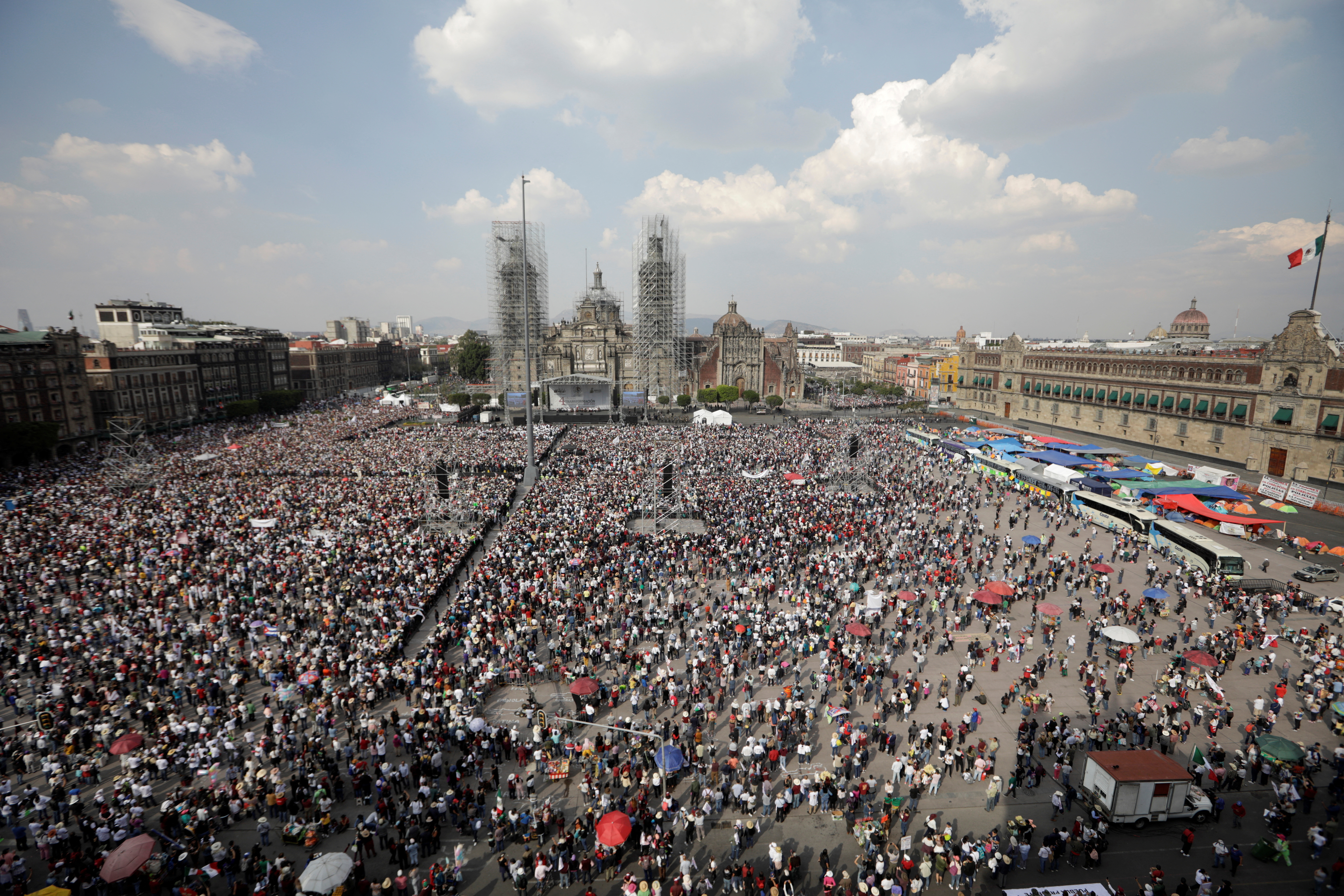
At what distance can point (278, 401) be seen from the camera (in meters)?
75.0

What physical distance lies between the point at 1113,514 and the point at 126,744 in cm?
3987

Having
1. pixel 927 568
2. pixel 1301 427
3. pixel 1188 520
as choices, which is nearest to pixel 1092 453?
pixel 1301 427

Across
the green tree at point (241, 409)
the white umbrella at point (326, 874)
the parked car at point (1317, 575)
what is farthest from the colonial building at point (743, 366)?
the white umbrella at point (326, 874)

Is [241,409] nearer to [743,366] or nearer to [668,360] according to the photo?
[668,360]

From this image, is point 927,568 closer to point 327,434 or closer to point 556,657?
point 556,657

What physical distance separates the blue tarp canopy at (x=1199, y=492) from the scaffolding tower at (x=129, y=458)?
59.3 metres

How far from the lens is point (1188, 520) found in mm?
33438

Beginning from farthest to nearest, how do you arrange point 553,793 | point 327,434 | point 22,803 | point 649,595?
point 327,434 < point 649,595 < point 553,793 < point 22,803

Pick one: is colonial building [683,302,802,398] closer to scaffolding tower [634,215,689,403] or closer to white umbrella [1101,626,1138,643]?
scaffolding tower [634,215,689,403]

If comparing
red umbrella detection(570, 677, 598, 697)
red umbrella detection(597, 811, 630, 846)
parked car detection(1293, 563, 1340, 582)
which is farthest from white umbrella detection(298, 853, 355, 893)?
parked car detection(1293, 563, 1340, 582)

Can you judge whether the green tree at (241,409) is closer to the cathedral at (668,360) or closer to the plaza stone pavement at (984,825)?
the cathedral at (668,360)

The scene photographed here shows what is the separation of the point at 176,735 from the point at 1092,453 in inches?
2258

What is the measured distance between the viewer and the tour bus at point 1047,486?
35.9 metres

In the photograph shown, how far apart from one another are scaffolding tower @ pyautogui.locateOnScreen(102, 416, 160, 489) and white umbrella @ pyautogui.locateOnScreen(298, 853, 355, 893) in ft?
119
